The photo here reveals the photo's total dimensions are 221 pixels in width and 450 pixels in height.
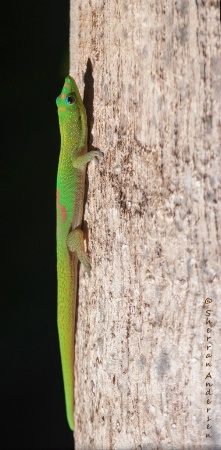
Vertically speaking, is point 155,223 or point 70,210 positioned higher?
point 70,210

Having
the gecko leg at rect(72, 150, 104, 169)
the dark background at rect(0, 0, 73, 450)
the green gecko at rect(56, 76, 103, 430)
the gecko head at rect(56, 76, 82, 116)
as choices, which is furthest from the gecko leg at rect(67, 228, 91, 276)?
the dark background at rect(0, 0, 73, 450)

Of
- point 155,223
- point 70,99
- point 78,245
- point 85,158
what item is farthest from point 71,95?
point 155,223

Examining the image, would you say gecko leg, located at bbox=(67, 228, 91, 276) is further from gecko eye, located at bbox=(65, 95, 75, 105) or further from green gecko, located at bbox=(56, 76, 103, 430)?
gecko eye, located at bbox=(65, 95, 75, 105)

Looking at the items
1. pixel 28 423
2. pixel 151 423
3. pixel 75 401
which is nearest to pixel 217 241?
pixel 151 423

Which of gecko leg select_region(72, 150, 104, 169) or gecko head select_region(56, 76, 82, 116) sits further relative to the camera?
gecko head select_region(56, 76, 82, 116)

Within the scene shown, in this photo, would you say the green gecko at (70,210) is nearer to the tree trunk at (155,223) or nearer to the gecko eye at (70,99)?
the gecko eye at (70,99)

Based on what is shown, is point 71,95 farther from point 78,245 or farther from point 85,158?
point 78,245

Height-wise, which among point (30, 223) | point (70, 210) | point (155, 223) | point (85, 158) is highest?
point (30, 223)

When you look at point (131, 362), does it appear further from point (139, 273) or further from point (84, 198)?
point (84, 198)
